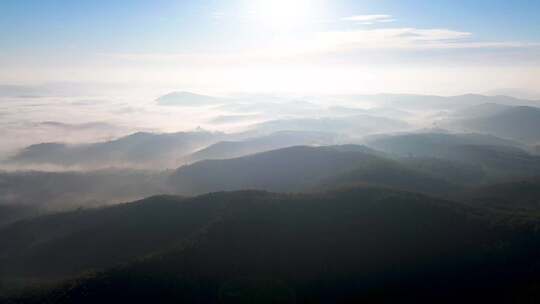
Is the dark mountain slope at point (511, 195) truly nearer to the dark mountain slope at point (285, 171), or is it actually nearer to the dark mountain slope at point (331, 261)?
the dark mountain slope at point (285, 171)

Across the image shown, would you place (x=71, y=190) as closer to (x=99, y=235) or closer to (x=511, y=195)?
(x=99, y=235)

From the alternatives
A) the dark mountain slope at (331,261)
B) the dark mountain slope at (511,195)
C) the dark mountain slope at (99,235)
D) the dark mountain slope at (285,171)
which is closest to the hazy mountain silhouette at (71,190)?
the dark mountain slope at (285,171)

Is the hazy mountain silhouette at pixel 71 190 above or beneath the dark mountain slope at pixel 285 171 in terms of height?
beneath

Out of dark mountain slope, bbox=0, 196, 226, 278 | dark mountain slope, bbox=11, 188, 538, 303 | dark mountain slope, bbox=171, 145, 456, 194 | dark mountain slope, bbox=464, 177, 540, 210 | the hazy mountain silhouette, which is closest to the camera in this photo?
dark mountain slope, bbox=11, 188, 538, 303

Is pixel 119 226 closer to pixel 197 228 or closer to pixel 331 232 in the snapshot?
pixel 197 228

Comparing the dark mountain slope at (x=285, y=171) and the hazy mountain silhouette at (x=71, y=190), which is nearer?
the dark mountain slope at (x=285, y=171)

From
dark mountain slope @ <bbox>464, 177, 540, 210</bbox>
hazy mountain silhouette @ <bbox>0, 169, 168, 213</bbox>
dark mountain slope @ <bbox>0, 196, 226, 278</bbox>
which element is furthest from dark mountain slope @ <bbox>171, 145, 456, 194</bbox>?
dark mountain slope @ <bbox>0, 196, 226, 278</bbox>

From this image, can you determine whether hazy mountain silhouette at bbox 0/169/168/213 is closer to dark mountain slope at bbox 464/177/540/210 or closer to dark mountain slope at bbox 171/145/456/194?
dark mountain slope at bbox 171/145/456/194

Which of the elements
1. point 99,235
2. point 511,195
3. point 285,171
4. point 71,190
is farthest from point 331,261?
point 71,190

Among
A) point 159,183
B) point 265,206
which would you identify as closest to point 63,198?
point 159,183
